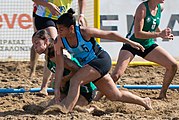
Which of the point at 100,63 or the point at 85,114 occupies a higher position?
the point at 100,63

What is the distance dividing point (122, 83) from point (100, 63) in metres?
2.94

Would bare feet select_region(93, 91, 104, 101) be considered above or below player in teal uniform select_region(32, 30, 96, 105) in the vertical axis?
below

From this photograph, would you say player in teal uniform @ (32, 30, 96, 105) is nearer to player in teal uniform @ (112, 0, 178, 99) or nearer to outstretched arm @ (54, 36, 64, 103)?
outstretched arm @ (54, 36, 64, 103)

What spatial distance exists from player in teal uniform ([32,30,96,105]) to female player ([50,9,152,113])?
12 centimetres

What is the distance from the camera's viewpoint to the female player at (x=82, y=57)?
22.2 feet

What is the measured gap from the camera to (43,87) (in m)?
8.44

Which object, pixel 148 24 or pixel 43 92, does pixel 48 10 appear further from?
pixel 148 24

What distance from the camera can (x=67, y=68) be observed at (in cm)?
712

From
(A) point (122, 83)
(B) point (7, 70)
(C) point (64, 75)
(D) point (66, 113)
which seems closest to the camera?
(D) point (66, 113)

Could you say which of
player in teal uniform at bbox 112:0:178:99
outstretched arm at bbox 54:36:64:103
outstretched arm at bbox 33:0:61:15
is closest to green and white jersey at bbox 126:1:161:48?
player in teal uniform at bbox 112:0:178:99

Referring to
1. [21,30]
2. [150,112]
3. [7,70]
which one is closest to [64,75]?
[150,112]

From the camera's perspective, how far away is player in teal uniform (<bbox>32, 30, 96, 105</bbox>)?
7.01m

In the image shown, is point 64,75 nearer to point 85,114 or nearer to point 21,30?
point 85,114

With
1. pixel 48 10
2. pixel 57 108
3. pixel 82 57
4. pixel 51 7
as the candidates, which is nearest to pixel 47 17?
pixel 48 10
